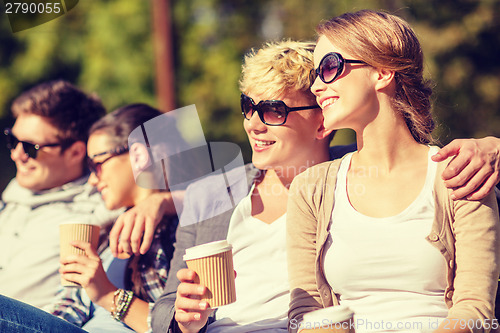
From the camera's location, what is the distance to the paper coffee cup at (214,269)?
2.11m

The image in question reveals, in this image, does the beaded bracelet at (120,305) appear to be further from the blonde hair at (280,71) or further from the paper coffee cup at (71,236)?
the blonde hair at (280,71)

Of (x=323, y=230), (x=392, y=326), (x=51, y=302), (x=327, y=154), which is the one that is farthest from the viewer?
(x=51, y=302)

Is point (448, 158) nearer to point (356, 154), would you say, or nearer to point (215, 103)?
point (356, 154)

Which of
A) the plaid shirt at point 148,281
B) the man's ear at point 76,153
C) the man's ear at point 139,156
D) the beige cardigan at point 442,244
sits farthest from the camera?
the man's ear at point 76,153

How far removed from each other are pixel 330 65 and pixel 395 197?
527mm

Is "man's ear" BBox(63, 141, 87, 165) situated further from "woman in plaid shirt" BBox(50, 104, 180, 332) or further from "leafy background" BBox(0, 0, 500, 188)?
"leafy background" BBox(0, 0, 500, 188)

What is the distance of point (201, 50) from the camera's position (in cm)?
1081

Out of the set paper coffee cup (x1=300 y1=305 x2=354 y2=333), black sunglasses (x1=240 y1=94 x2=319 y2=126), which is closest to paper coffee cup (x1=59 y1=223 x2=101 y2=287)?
black sunglasses (x1=240 y1=94 x2=319 y2=126)

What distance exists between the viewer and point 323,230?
217cm

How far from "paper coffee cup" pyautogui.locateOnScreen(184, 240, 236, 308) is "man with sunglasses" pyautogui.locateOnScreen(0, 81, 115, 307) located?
1.21 m

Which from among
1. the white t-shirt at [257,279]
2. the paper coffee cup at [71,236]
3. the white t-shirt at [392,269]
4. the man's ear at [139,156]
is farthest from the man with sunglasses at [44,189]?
the white t-shirt at [392,269]

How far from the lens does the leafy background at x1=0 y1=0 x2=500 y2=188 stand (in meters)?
10.1

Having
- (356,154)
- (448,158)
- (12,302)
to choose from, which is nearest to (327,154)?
(356,154)

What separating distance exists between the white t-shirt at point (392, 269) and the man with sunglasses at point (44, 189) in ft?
5.06
